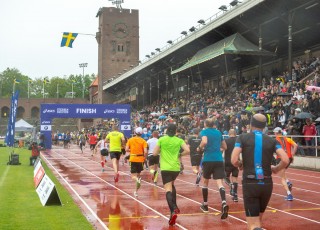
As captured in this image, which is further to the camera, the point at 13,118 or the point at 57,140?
the point at 57,140

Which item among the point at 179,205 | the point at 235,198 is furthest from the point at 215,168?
the point at 235,198

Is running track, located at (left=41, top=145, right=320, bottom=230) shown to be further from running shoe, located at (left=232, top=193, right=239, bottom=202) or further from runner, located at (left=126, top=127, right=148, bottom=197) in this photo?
runner, located at (left=126, top=127, right=148, bottom=197)

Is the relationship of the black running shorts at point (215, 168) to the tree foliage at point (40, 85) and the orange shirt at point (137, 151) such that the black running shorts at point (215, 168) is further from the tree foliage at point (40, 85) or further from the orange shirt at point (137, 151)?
the tree foliage at point (40, 85)

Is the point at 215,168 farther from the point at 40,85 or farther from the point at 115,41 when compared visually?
the point at 40,85

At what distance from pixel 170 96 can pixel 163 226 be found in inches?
1922

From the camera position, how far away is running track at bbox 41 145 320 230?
957 cm

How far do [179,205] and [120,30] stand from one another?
89.7 metres

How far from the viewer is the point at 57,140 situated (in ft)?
206

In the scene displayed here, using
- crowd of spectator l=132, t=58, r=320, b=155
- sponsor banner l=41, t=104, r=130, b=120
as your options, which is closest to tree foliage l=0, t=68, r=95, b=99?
sponsor banner l=41, t=104, r=130, b=120

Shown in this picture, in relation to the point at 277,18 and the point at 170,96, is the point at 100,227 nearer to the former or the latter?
the point at 277,18

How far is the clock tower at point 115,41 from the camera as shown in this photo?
97.4 metres

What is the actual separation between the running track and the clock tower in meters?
80.5

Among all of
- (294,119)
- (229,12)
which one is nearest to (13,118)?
(294,119)

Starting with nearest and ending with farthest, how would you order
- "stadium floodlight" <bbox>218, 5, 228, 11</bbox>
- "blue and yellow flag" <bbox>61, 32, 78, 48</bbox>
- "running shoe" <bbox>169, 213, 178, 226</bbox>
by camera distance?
"running shoe" <bbox>169, 213, 178, 226</bbox> → "stadium floodlight" <bbox>218, 5, 228, 11</bbox> → "blue and yellow flag" <bbox>61, 32, 78, 48</bbox>
